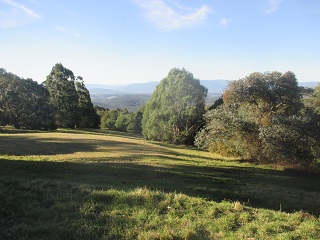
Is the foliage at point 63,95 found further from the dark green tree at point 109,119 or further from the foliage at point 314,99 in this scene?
the foliage at point 314,99

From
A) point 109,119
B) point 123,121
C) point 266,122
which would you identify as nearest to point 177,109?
point 266,122

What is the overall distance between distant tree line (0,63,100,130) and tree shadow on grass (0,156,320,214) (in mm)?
37073

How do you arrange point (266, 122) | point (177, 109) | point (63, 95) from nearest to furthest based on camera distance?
point (266, 122) → point (177, 109) → point (63, 95)

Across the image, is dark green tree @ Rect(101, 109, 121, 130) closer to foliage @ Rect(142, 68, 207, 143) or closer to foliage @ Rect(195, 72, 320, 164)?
foliage @ Rect(142, 68, 207, 143)

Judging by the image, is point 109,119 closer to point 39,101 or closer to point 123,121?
point 123,121

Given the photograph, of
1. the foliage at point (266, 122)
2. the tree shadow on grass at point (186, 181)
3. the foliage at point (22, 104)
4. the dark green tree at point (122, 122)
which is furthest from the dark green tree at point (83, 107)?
the tree shadow on grass at point (186, 181)

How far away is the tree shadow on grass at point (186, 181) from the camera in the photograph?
12930mm

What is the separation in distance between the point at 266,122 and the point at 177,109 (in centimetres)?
2318

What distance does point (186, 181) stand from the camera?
16.2 metres

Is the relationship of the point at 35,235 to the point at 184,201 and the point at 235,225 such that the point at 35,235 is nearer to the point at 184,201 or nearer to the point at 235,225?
the point at 184,201

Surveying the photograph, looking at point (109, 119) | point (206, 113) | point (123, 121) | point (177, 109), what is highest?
point (177, 109)

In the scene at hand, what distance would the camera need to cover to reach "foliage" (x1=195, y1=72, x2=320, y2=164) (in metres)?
24.2

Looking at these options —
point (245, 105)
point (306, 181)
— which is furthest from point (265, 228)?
point (245, 105)

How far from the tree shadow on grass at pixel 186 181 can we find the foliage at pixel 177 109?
26.8 metres
